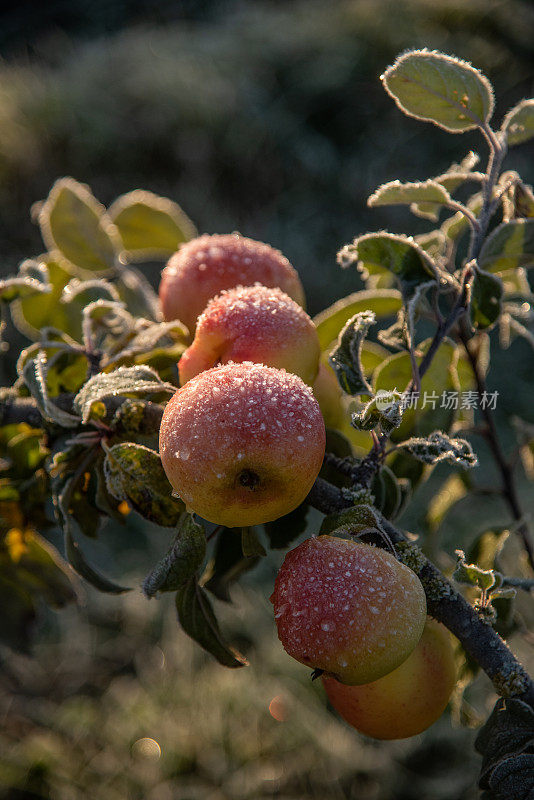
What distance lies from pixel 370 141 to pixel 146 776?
197cm

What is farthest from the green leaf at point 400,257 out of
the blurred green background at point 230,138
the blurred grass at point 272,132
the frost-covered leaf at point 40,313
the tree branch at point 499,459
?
the blurred grass at point 272,132

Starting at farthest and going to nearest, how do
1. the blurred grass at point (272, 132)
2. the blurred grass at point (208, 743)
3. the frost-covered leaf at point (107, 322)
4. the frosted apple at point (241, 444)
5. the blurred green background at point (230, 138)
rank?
the blurred grass at point (272, 132)
the blurred green background at point (230, 138)
the blurred grass at point (208, 743)
the frost-covered leaf at point (107, 322)
the frosted apple at point (241, 444)

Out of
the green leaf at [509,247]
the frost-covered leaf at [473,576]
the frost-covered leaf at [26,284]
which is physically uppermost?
the green leaf at [509,247]

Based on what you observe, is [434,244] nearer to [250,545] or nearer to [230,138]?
[250,545]

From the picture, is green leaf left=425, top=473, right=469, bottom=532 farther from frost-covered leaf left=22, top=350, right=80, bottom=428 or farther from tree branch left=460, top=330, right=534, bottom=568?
frost-covered leaf left=22, top=350, right=80, bottom=428

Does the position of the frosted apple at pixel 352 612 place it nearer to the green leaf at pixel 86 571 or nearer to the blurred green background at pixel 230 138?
the green leaf at pixel 86 571

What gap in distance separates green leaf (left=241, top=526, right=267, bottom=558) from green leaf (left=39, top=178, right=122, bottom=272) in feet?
0.84

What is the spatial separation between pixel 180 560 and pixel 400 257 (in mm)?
182

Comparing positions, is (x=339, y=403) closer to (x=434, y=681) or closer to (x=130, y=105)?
(x=434, y=681)

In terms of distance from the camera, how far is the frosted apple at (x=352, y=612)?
0.81ft

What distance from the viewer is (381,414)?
258 millimetres

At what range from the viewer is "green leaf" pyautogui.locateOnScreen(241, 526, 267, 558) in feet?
0.92

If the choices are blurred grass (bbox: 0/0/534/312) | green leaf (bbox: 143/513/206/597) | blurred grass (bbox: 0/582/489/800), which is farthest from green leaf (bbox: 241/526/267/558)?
blurred grass (bbox: 0/0/534/312)

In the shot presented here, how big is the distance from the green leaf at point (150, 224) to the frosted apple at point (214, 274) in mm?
114
